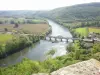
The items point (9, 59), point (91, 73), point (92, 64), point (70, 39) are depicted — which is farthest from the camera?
point (70, 39)

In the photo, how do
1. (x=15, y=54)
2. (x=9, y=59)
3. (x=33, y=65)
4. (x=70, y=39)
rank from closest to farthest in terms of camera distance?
(x=33, y=65)
(x=9, y=59)
(x=15, y=54)
(x=70, y=39)

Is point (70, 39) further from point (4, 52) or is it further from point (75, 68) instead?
point (75, 68)

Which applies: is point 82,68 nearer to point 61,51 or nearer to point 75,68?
point 75,68

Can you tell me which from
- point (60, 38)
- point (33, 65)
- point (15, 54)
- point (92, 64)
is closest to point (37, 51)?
point (15, 54)

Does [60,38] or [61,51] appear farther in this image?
[60,38]

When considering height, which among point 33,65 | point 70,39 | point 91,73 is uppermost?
point 91,73

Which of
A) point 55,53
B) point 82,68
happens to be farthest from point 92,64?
point 55,53

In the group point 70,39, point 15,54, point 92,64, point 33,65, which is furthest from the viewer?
point 70,39

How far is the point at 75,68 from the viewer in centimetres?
1134

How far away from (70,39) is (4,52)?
21812 mm

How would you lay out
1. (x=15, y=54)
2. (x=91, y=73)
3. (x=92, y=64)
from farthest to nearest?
(x=15, y=54) → (x=92, y=64) → (x=91, y=73)

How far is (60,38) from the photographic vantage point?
5581 centimetres

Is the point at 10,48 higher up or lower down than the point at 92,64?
lower down

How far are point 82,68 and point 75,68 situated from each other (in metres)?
0.39
